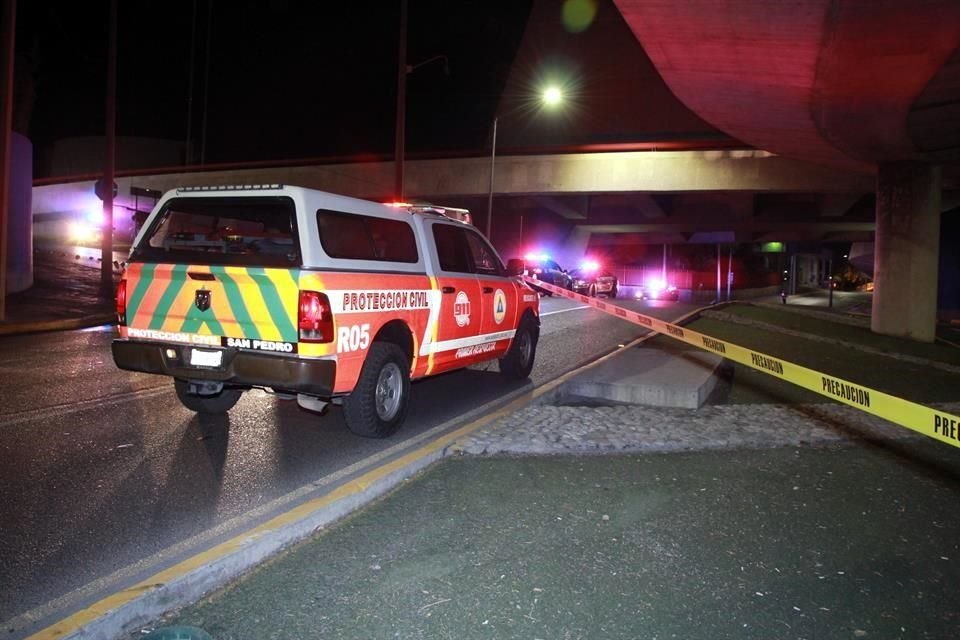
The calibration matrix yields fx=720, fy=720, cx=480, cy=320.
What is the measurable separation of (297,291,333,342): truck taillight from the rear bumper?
18 centimetres

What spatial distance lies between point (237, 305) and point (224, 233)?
2.91 feet

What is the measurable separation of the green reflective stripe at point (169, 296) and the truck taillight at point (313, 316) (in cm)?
109

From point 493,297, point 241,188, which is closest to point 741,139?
point 493,297

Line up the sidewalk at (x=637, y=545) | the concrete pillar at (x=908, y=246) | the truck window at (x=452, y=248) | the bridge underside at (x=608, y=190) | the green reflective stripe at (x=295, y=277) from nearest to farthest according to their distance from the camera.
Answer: the sidewalk at (x=637, y=545) < the green reflective stripe at (x=295, y=277) < the truck window at (x=452, y=248) < the concrete pillar at (x=908, y=246) < the bridge underside at (x=608, y=190)

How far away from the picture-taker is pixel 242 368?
17.8 feet

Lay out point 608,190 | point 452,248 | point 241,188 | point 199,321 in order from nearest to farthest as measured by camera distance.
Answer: point 199,321 < point 241,188 < point 452,248 < point 608,190

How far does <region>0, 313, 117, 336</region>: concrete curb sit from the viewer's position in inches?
525

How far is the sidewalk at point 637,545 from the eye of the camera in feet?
10.5

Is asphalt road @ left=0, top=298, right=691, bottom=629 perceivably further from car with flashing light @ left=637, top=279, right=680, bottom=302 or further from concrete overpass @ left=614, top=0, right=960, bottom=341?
car with flashing light @ left=637, top=279, right=680, bottom=302

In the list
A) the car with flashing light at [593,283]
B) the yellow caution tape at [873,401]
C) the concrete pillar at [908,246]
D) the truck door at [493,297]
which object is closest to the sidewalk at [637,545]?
the yellow caution tape at [873,401]

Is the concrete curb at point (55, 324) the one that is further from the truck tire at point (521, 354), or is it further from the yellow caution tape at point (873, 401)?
the yellow caution tape at point (873, 401)

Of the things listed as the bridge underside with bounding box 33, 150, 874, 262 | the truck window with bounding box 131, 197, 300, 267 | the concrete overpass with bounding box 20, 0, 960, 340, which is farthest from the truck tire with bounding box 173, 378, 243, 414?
the bridge underside with bounding box 33, 150, 874, 262

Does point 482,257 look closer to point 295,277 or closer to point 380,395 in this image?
point 380,395

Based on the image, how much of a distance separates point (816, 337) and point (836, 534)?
12.9 meters
